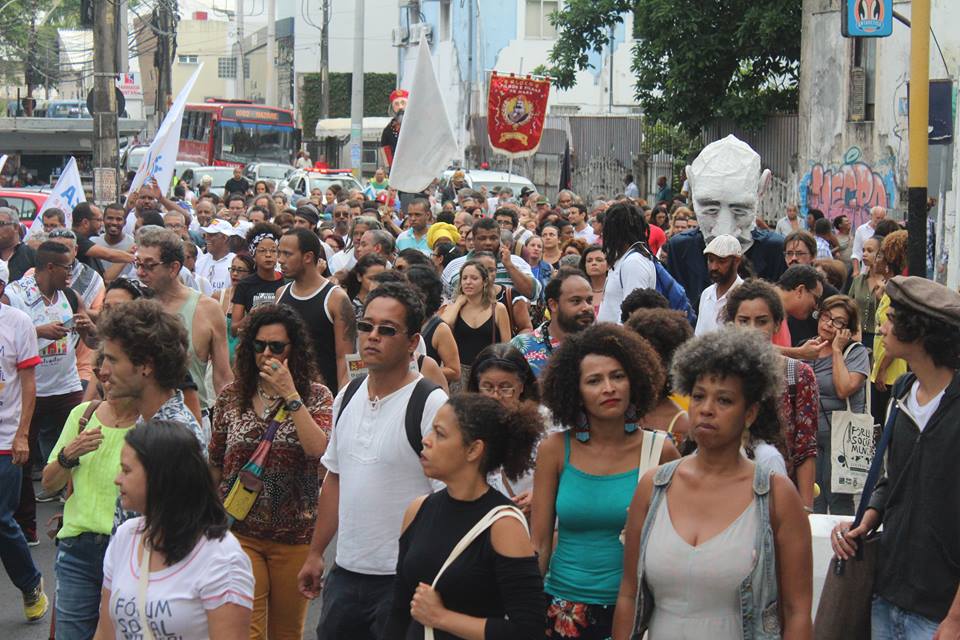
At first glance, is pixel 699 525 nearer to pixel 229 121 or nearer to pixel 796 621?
pixel 796 621

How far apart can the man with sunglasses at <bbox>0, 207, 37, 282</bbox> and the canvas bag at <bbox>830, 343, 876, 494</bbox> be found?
7.63 metres

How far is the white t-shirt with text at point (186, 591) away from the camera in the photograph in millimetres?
4090

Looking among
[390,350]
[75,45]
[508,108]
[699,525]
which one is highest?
[75,45]

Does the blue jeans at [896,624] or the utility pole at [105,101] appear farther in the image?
the utility pole at [105,101]

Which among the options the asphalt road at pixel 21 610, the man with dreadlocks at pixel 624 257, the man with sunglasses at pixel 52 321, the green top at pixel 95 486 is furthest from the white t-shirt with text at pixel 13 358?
the man with dreadlocks at pixel 624 257

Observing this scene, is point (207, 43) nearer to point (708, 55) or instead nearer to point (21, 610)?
point (708, 55)

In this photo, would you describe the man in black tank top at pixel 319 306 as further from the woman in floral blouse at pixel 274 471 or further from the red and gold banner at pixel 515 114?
the red and gold banner at pixel 515 114

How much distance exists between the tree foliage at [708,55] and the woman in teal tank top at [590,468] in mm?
21260

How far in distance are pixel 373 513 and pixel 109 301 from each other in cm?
236

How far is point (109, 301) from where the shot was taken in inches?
268

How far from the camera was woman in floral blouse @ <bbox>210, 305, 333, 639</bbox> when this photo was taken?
5.62 metres

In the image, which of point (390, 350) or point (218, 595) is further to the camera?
point (390, 350)

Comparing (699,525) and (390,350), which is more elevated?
(390,350)

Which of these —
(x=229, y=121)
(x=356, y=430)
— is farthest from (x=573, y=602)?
(x=229, y=121)
